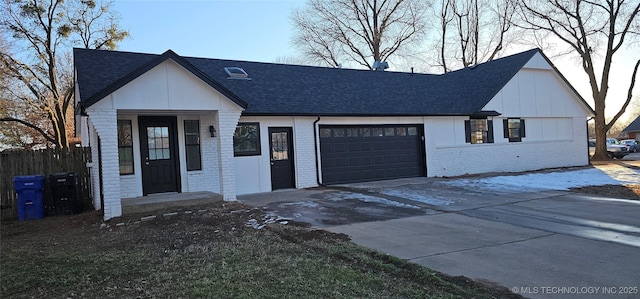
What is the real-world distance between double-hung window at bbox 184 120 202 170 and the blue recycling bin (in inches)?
147

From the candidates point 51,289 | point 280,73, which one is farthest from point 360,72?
point 51,289

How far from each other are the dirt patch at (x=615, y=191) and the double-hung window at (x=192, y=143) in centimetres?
1153

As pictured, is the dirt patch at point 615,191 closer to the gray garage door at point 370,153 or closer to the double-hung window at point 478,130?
the double-hung window at point 478,130

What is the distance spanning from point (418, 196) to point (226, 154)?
5525mm

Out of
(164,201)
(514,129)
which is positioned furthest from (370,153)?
(164,201)

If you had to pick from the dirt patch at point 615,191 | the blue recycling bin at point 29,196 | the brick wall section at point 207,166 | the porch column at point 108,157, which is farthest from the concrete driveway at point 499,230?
the blue recycling bin at point 29,196

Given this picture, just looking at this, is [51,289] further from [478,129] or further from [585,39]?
[585,39]

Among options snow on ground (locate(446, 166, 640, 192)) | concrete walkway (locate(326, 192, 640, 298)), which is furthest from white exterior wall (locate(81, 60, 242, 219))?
snow on ground (locate(446, 166, 640, 192))

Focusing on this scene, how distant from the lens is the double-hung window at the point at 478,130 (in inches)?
719

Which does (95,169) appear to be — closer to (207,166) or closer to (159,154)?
(159,154)

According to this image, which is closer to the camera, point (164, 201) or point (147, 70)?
point (147, 70)

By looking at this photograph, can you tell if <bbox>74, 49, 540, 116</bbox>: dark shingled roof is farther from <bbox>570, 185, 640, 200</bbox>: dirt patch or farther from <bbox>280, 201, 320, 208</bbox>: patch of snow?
<bbox>570, 185, 640, 200</bbox>: dirt patch

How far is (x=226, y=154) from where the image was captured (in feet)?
36.7

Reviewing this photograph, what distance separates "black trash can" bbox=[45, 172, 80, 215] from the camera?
36.2 ft
